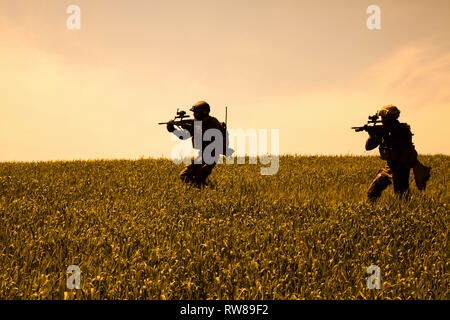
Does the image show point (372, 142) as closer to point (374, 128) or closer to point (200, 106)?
point (374, 128)

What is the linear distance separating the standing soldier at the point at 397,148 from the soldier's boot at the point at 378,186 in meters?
0.10

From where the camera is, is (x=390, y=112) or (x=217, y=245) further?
(x=390, y=112)

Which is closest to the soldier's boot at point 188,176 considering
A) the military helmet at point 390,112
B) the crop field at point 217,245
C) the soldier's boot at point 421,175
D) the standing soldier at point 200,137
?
the standing soldier at point 200,137

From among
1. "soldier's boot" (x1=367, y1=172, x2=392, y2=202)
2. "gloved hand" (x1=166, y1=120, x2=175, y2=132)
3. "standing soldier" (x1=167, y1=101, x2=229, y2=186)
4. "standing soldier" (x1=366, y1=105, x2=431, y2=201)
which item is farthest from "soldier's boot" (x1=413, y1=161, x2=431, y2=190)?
"gloved hand" (x1=166, y1=120, x2=175, y2=132)

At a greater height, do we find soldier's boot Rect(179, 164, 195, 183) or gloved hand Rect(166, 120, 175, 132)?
gloved hand Rect(166, 120, 175, 132)

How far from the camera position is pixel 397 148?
7.76 metres

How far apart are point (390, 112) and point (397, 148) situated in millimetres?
808

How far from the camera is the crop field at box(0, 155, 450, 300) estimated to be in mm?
3240

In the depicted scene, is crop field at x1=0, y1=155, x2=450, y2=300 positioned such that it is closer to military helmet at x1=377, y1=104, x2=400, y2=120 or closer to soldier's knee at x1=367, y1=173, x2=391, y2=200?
soldier's knee at x1=367, y1=173, x2=391, y2=200

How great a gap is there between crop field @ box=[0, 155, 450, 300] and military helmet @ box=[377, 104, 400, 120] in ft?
5.92

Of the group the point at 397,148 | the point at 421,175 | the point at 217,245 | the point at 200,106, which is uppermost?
the point at 200,106

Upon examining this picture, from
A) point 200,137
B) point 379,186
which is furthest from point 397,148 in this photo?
point 200,137
